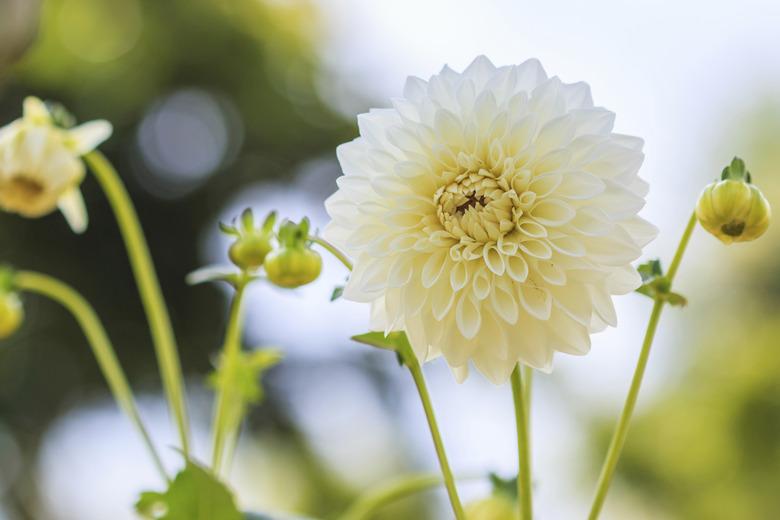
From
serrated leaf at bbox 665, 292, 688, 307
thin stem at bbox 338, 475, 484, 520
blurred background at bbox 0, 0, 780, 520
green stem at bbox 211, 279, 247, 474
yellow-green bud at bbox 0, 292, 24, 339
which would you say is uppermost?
blurred background at bbox 0, 0, 780, 520

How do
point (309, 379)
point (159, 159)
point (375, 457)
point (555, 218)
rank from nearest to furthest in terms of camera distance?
1. point (555, 218)
2. point (375, 457)
3. point (309, 379)
4. point (159, 159)

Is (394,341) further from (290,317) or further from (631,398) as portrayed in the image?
(290,317)

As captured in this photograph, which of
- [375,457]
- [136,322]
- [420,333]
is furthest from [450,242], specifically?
[136,322]

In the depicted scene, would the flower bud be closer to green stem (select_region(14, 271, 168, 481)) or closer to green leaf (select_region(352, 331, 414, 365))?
green leaf (select_region(352, 331, 414, 365))

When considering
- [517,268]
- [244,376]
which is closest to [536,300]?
[517,268]

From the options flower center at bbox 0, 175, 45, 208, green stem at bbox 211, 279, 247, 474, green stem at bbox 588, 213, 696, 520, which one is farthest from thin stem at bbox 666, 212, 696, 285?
flower center at bbox 0, 175, 45, 208

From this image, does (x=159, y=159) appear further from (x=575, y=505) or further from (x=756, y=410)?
(x=756, y=410)
